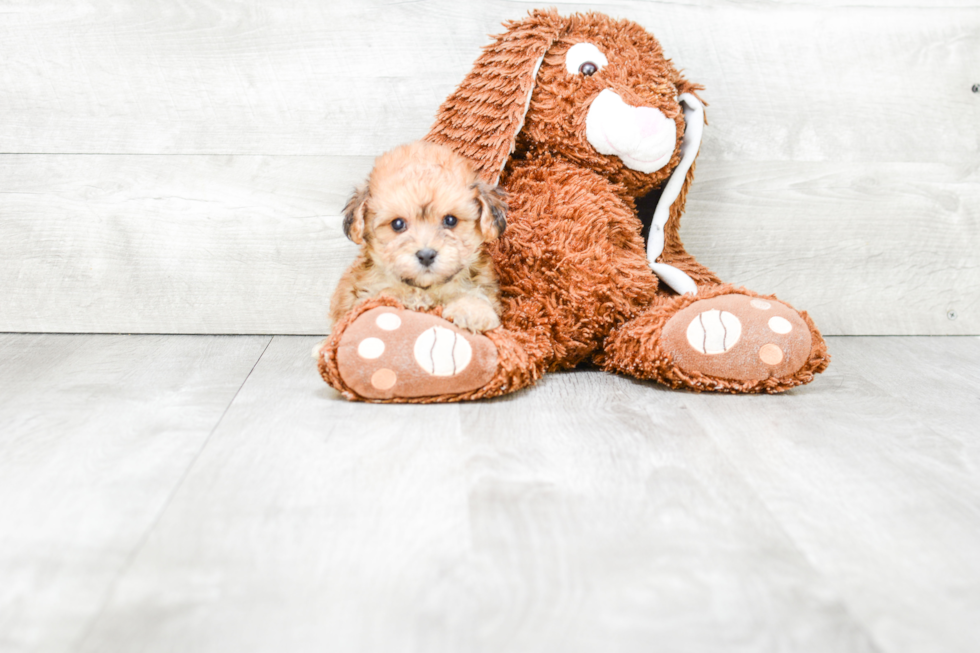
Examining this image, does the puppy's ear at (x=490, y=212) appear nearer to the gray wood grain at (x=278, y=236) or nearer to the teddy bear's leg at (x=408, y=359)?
the teddy bear's leg at (x=408, y=359)

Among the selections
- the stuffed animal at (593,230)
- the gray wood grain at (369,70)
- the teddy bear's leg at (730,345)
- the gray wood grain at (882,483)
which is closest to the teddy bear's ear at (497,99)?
the stuffed animal at (593,230)

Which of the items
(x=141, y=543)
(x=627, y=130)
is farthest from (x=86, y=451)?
(x=627, y=130)

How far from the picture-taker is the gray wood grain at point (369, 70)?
5.01 feet

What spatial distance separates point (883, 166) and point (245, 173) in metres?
1.36

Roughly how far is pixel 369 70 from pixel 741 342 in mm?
920

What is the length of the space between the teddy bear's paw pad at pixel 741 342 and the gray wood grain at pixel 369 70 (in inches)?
21.2

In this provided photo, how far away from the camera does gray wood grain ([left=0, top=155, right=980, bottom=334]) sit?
1.58 m

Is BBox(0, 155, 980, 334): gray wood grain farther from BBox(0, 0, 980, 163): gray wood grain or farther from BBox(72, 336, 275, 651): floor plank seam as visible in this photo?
BBox(72, 336, 275, 651): floor plank seam

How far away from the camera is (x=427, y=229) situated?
44.8 inches

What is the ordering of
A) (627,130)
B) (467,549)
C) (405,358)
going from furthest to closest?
1. (627,130)
2. (405,358)
3. (467,549)

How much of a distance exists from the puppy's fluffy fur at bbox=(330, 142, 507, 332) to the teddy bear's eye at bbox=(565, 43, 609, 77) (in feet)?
0.82

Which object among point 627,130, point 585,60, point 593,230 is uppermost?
point 585,60

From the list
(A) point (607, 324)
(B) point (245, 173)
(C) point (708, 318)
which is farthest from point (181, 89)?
(C) point (708, 318)

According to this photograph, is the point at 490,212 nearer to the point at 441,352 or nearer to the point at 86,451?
the point at 441,352
